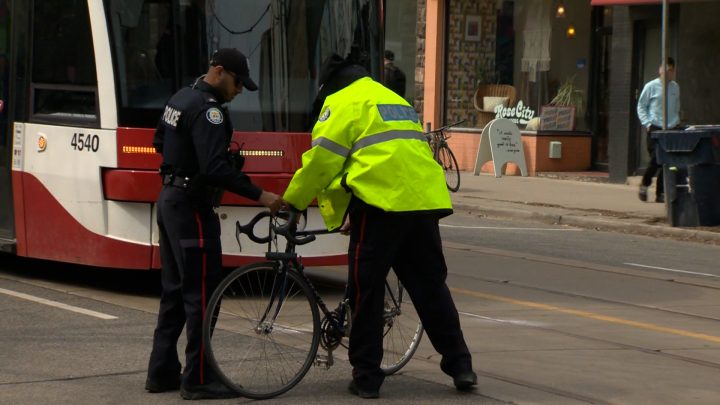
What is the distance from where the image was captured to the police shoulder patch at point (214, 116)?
23.2 feet

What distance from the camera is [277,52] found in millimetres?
10297

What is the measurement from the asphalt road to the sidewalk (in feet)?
8.67

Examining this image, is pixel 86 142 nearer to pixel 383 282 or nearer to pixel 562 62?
pixel 383 282

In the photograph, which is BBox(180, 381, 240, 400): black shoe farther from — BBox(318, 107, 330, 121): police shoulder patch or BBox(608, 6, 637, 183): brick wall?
Answer: BBox(608, 6, 637, 183): brick wall

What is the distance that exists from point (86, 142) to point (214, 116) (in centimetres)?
351

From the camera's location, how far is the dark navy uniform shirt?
7.04 m

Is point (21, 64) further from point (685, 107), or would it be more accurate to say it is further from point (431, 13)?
point (431, 13)

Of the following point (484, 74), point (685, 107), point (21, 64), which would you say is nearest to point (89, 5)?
point (21, 64)

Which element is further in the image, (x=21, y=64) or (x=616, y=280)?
(x=616, y=280)

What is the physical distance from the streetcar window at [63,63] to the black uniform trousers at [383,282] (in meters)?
3.70

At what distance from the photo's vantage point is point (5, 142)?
11.2 m

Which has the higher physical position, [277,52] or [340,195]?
[277,52]

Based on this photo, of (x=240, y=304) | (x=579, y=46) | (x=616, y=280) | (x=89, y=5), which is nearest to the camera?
(x=240, y=304)

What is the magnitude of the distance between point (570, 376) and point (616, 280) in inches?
179
